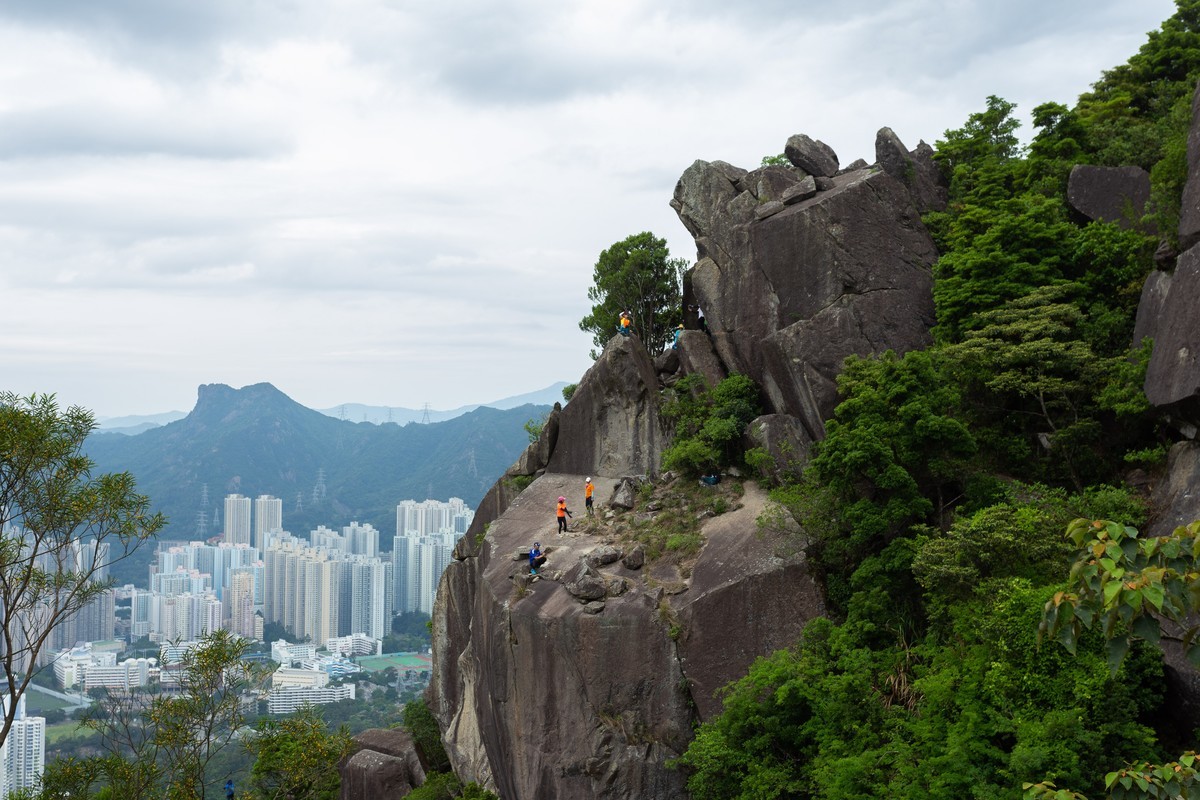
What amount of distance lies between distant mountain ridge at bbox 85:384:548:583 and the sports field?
41.4 m

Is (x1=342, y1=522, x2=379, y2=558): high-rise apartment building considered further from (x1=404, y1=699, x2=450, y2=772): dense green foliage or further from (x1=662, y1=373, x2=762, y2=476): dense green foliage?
(x1=662, y1=373, x2=762, y2=476): dense green foliage

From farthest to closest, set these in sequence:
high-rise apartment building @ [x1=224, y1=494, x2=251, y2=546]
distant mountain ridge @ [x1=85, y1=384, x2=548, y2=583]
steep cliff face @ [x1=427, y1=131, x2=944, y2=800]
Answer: distant mountain ridge @ [x1=85, y1=384, x2=548, y2=583] → high-rise apartment building @ [x1=224, y1=494, x2=251, y2=546] → steep cliff face @ [x1=427, y1=131, x2=944, y2=800]

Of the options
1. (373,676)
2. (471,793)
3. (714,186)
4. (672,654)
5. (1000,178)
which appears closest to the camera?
(672,654)

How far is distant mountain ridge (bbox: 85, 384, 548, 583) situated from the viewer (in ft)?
517

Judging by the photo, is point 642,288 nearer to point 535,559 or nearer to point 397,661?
point 535,559

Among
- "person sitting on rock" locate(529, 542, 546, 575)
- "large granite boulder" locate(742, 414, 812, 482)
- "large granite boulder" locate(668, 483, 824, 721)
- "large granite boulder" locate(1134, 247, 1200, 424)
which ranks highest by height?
"large granite boulder" locate(1134, 247, 1200, 424)

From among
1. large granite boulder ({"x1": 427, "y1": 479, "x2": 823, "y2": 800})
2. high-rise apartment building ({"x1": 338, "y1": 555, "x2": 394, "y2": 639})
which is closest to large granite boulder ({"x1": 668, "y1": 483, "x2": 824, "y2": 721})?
large granite boulder ({"x1": 427, "y1": 479, "x2": 823, "y2": 800})

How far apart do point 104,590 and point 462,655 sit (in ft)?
37.0

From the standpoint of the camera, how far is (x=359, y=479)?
180m

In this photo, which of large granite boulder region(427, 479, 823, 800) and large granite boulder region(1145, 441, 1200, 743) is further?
large granite boulder region(427, 479, 823, 800)

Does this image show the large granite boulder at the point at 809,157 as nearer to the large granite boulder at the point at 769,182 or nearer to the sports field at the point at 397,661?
the large granite boulder at the point at 769,182

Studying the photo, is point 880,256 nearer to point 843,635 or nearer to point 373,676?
point 843,635

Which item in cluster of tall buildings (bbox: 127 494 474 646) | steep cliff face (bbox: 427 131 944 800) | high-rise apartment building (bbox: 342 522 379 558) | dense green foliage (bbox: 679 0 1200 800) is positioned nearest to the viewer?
dense green foliage (bbox: 679 0 1200 800)

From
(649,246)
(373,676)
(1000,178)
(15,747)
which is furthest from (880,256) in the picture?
(373,676)
